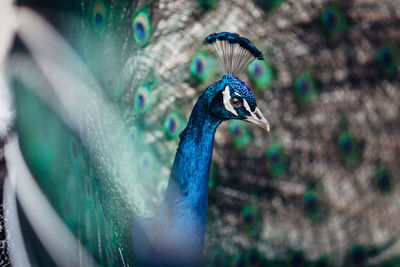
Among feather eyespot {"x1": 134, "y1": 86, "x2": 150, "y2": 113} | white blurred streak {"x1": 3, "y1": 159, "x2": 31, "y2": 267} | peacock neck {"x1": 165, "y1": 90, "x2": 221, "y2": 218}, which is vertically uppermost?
feather eyespot {"x1": 134, "y1": 86, "x2": 150, "y2": 113}

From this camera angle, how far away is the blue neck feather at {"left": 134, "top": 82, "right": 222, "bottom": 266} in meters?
0.81

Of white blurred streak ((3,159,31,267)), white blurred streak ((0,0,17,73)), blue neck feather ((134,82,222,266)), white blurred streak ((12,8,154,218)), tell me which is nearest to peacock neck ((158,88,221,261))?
blue neck feather ((134,82,222,266))

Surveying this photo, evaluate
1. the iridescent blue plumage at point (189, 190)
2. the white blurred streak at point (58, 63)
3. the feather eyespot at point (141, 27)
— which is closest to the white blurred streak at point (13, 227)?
the white blurred streak at point (58, 63)

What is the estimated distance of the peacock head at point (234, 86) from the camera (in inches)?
30.3

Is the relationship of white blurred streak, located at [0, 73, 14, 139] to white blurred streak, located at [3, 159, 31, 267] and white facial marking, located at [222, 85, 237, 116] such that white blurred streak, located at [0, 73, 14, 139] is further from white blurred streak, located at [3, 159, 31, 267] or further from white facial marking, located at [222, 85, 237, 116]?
white facial marking, located at [222, 85, 237, 116]

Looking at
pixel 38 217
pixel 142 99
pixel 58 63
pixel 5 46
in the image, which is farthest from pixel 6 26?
pixel 38 217

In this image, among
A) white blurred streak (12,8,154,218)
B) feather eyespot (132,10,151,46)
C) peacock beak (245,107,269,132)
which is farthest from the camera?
feather eyespot (132,10,151,46)

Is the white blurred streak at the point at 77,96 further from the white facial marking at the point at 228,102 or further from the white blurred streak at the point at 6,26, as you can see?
the white facial marking at the point at 228,102

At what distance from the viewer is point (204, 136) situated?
82cm

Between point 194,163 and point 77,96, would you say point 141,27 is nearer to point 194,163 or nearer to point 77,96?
point 77,96

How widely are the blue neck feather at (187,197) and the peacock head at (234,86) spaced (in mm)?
22

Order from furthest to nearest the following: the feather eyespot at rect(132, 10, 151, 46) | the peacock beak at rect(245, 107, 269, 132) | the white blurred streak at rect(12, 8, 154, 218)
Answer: the feather eyespot at rect(132, 10, 151, 46)
the white blurred streak at rect(12, 8, 154, 218)
the peacock beak at rect(245, 107, 269, 132)

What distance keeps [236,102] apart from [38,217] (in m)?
0.69

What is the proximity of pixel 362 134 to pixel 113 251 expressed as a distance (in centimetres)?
94
